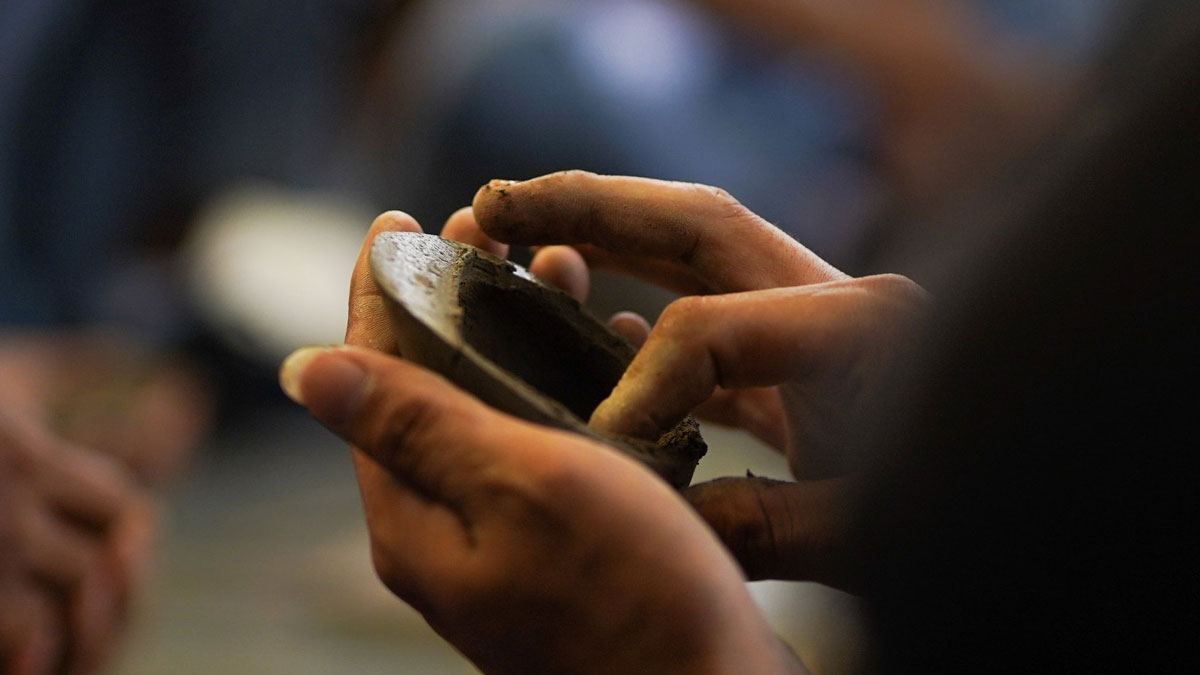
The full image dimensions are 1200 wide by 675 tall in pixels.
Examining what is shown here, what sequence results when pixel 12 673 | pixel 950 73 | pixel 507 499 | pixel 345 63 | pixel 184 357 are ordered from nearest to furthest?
pixel 507 499 → pixel 12 673 → pixel 950 73 → pixel 184 357 → pixel 345 63

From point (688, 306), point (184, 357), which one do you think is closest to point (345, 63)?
point (184, 357)

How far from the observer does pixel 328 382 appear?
544 mm

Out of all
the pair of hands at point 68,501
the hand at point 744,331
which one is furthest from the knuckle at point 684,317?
the pair of hands at point 68,501

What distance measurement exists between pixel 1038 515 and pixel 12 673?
1046 millimetres

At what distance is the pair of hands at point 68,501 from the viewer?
107cm

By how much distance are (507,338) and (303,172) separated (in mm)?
1781

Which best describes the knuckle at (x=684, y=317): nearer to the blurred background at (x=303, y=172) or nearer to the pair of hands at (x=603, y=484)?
the pair of hands at (x=603, y=484)

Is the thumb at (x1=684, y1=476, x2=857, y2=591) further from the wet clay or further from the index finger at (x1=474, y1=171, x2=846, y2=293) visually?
the index finger at (x1=474, y1=171, x2=846, y2=293)

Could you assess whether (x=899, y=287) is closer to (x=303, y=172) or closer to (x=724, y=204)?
(x=724, y=204)

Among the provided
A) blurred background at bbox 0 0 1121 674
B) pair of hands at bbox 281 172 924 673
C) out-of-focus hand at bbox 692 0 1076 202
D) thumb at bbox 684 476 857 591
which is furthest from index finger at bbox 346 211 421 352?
out-of-focus hand at bbox 692 0 1076 202

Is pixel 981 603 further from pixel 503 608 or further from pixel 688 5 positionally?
pixel 688 5

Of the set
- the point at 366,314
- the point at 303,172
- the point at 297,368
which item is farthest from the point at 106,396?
the point at 297,368

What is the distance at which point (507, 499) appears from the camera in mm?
513

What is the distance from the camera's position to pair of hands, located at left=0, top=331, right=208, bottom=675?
1.07 meters
